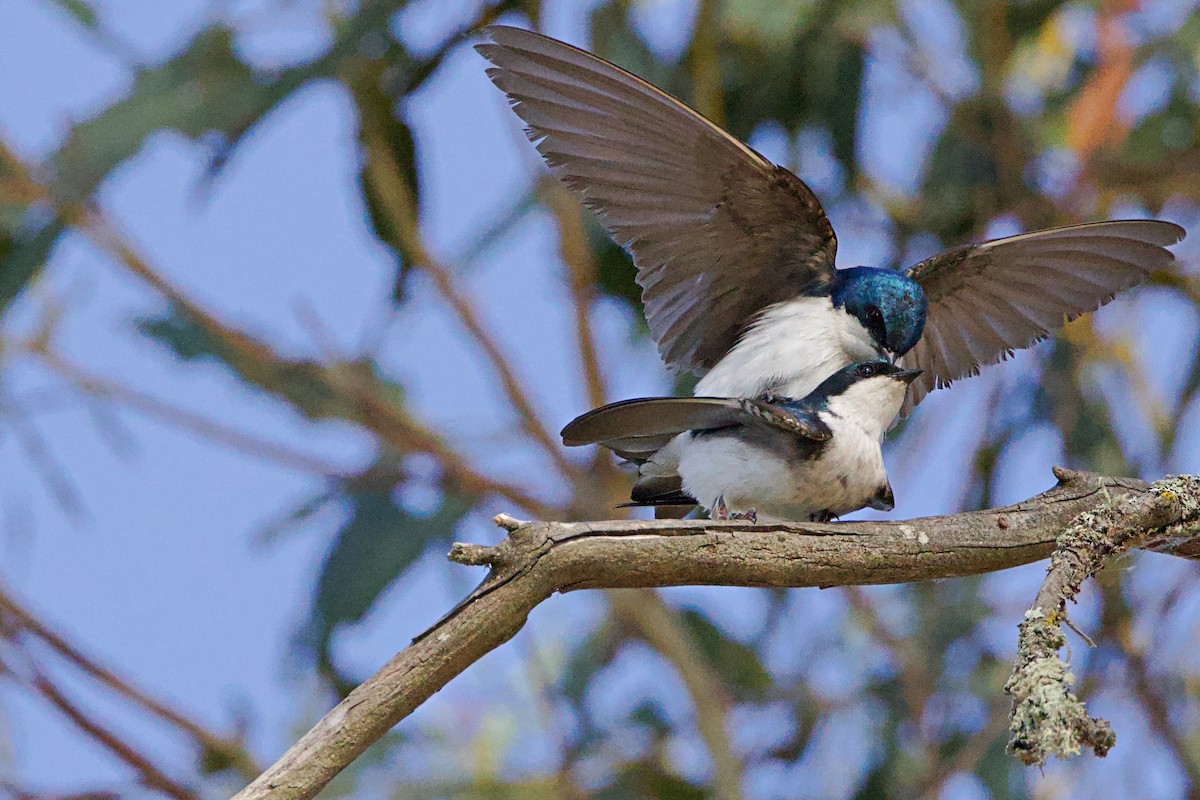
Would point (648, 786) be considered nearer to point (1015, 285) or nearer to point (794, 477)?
point (1015, 285)

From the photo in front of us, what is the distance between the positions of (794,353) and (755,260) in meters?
0.14

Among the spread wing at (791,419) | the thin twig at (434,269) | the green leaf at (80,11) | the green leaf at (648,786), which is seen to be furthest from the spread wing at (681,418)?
the green leaf at (80,11)

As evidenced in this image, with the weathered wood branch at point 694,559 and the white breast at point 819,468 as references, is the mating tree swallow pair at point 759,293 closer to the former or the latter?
the white breast at point 819,468

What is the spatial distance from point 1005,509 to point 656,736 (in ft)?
6.26

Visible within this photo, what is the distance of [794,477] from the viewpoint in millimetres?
1382

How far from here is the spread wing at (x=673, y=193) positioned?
1444 millimetres

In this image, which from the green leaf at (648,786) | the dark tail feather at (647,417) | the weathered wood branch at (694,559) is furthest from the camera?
the green leaf at (648,786)

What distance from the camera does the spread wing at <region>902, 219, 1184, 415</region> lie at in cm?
170

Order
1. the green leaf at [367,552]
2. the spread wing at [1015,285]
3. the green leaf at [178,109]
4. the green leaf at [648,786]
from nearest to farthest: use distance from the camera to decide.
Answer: the spread wing at [1015,285], the green leaf at [178,109], the green leaf at [367,552], the green leaf at [648,786]

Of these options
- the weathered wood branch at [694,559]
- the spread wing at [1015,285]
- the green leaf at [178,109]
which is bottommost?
the weathered wood branch at [694,559]

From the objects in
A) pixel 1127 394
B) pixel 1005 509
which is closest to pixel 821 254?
pixel 1005 509

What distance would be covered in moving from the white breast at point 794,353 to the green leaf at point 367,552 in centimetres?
100

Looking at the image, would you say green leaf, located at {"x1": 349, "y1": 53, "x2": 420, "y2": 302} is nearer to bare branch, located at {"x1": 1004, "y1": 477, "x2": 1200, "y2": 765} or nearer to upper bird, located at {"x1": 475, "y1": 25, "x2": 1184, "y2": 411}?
upper bird, located at {"x1": 475, "y1": 25, "x2": 1184, "y2": 411}

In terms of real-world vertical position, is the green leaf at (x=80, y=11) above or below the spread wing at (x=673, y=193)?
above
